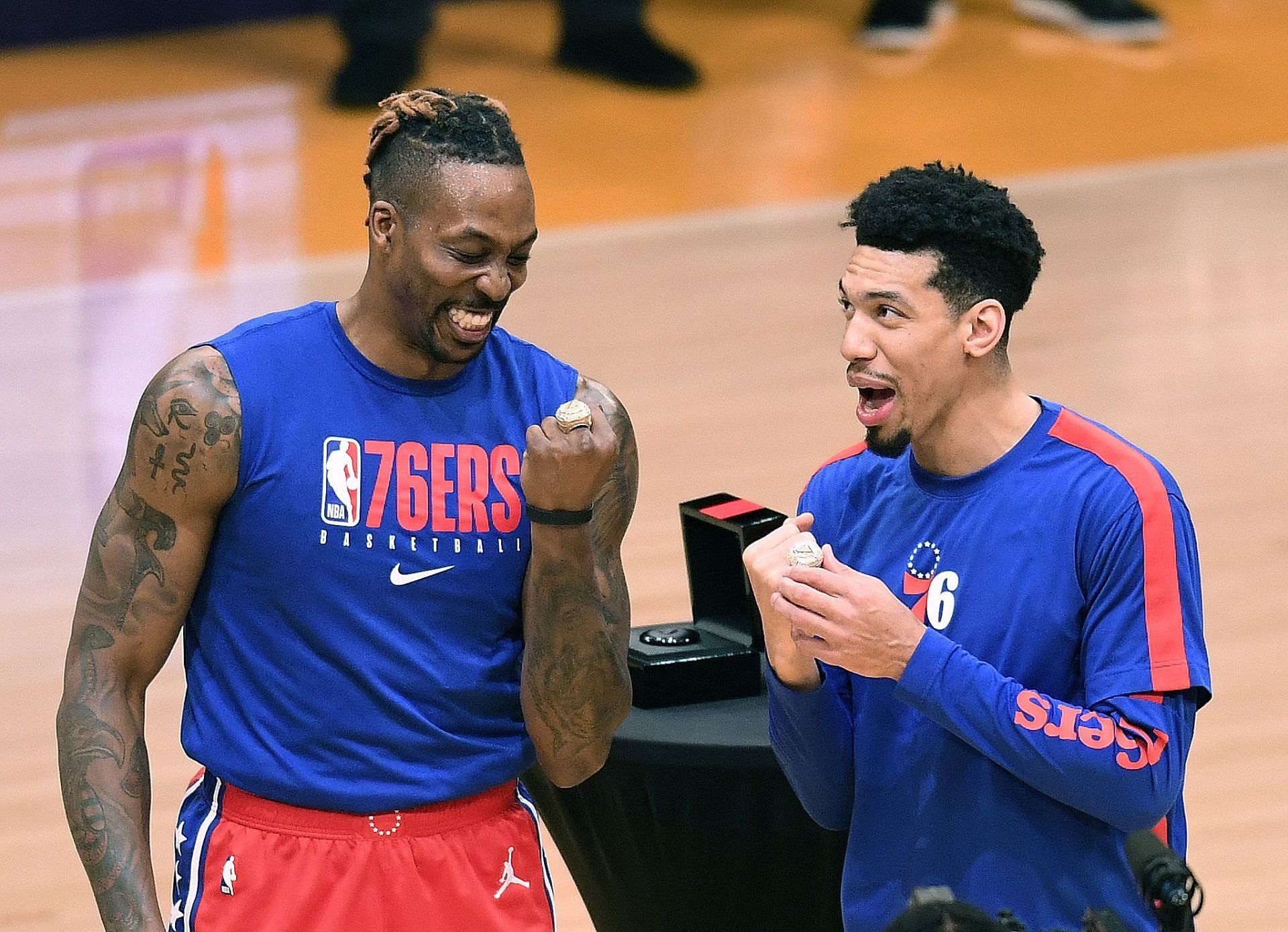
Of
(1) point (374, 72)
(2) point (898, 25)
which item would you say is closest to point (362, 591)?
(1) point (374, 72)

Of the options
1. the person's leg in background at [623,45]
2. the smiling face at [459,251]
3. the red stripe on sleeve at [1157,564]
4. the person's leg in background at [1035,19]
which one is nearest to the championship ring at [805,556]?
the red stripe on sleeve at [1157,564]

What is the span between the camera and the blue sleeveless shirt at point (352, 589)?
265 cm

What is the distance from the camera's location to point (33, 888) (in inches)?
173

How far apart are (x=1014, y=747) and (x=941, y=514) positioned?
36 cm

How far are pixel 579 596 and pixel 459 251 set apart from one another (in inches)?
19.2

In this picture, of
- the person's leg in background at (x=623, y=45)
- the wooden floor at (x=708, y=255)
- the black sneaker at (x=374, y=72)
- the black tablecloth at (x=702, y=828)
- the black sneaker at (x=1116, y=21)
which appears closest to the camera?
the black tablecloth at (x=702, y=828)

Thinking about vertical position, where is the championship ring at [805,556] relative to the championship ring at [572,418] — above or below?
below

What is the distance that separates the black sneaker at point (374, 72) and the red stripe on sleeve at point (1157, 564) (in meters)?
7.29

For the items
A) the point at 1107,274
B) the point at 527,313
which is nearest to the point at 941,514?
the point at 527,313

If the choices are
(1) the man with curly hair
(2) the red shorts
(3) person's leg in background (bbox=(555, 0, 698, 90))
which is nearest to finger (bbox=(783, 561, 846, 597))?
(1) the man with curly hair

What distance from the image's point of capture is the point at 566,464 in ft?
8.42

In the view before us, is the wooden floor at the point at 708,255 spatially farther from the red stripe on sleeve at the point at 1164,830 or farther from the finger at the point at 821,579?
the finger at the point at 821,579

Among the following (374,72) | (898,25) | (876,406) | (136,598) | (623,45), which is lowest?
(374,72)

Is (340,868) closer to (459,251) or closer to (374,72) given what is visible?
(459,251)
